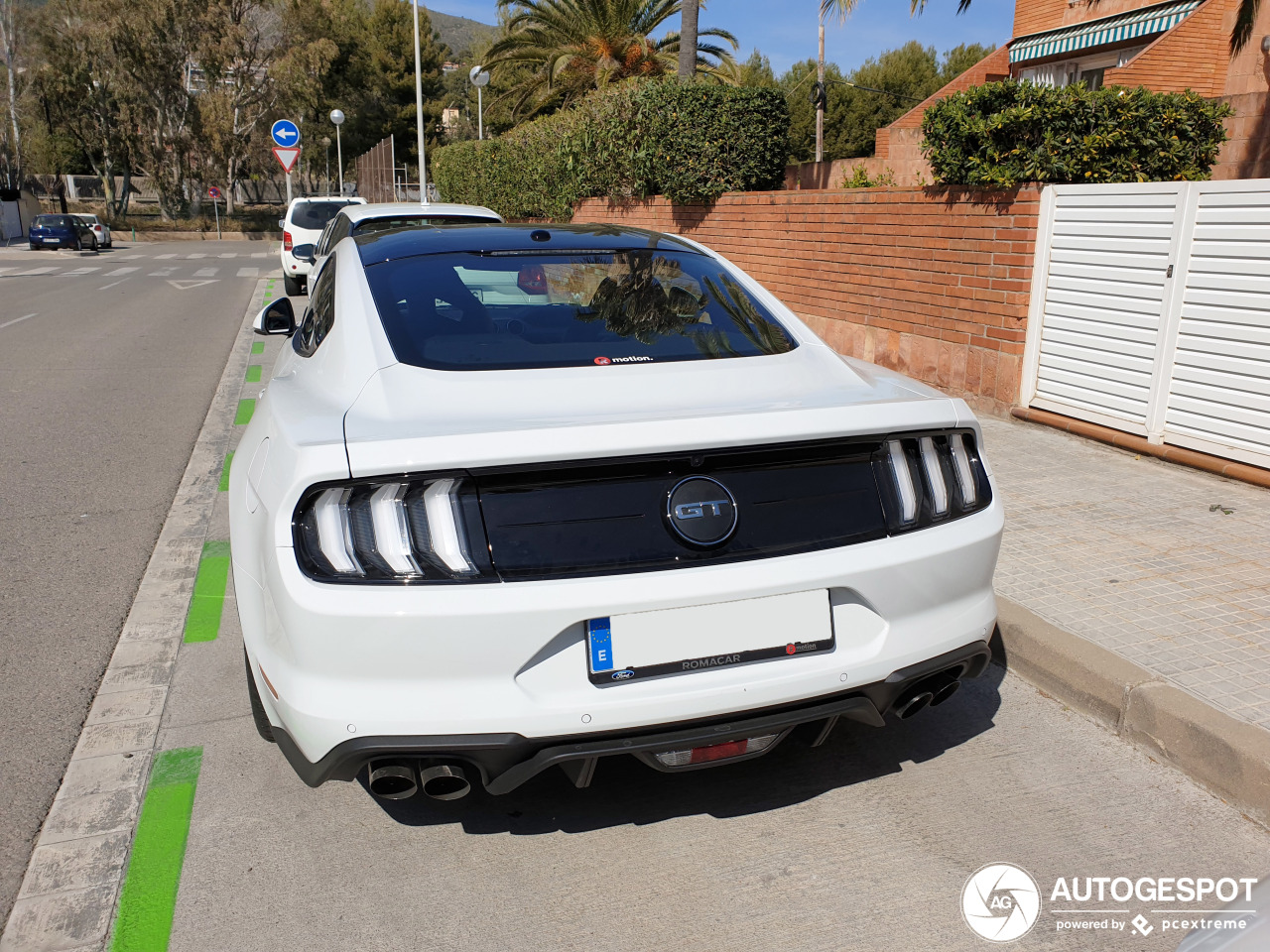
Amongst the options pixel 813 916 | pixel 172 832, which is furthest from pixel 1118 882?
pixel 172 832

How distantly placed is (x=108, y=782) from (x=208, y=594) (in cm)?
162

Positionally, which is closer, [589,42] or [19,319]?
[19,319]

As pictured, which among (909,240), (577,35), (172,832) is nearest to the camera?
(172,832)

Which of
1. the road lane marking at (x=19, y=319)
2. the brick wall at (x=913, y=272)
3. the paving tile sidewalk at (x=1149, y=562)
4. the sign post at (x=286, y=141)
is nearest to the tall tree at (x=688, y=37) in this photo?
the brick wall at (x=913, y=272)

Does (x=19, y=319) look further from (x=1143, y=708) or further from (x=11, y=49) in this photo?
(x=11, y=49)

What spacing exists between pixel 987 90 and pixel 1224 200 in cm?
214

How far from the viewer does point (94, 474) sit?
6.59 m

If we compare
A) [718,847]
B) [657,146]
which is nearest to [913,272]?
[657,146]

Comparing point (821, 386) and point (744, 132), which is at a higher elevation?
point (744, 132)

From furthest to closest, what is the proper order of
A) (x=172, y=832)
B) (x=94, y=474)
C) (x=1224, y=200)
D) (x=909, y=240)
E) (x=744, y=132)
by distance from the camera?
(x=744, y=132), (x=909, y=240), (x=94, y=474), (x=1224, y=200), (x=172, y=832)

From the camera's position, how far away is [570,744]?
242cm

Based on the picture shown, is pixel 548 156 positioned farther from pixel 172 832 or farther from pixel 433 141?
pixel 433 141

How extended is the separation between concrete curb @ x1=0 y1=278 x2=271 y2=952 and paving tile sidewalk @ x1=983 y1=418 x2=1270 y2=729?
3180 millimetres

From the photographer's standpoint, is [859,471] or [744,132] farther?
[744,132]
